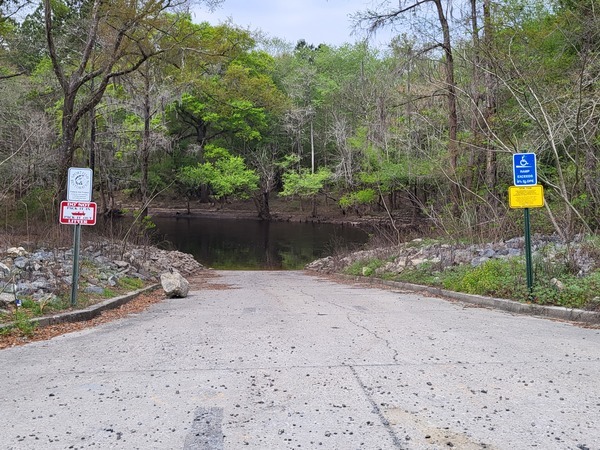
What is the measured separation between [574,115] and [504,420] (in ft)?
34.4

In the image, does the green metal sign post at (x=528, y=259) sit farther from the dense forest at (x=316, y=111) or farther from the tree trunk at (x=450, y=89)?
the tree trunk at (x=450, y=89)

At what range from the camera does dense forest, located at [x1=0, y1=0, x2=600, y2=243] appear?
44.7 feet

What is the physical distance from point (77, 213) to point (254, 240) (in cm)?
2986

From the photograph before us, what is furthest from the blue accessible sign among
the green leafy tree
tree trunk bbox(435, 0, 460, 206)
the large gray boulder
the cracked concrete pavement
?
the green leafy tree

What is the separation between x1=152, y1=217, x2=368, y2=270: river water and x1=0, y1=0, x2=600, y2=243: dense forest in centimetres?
388

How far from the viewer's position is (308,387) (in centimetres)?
425

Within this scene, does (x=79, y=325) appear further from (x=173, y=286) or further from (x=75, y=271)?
(x=173, y=286)

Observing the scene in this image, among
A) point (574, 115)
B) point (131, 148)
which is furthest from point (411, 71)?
point (131, 148)

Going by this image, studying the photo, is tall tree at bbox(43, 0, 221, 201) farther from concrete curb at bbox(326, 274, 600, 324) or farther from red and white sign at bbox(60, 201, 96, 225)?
concrete curb at bbox(326, 274, 600, 324)

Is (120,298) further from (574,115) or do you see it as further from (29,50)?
(29,50)

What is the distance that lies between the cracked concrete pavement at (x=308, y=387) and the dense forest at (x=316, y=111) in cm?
683

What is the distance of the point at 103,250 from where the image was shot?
14375 mm

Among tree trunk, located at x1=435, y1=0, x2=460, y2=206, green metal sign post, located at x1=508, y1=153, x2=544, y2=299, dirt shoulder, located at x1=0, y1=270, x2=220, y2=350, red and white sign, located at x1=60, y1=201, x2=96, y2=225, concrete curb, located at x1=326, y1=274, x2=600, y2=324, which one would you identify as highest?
tree trunk, located at x1=435, y1=0, x2=460, y2=206

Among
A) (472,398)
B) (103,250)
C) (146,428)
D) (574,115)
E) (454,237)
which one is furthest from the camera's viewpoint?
(454,237)
